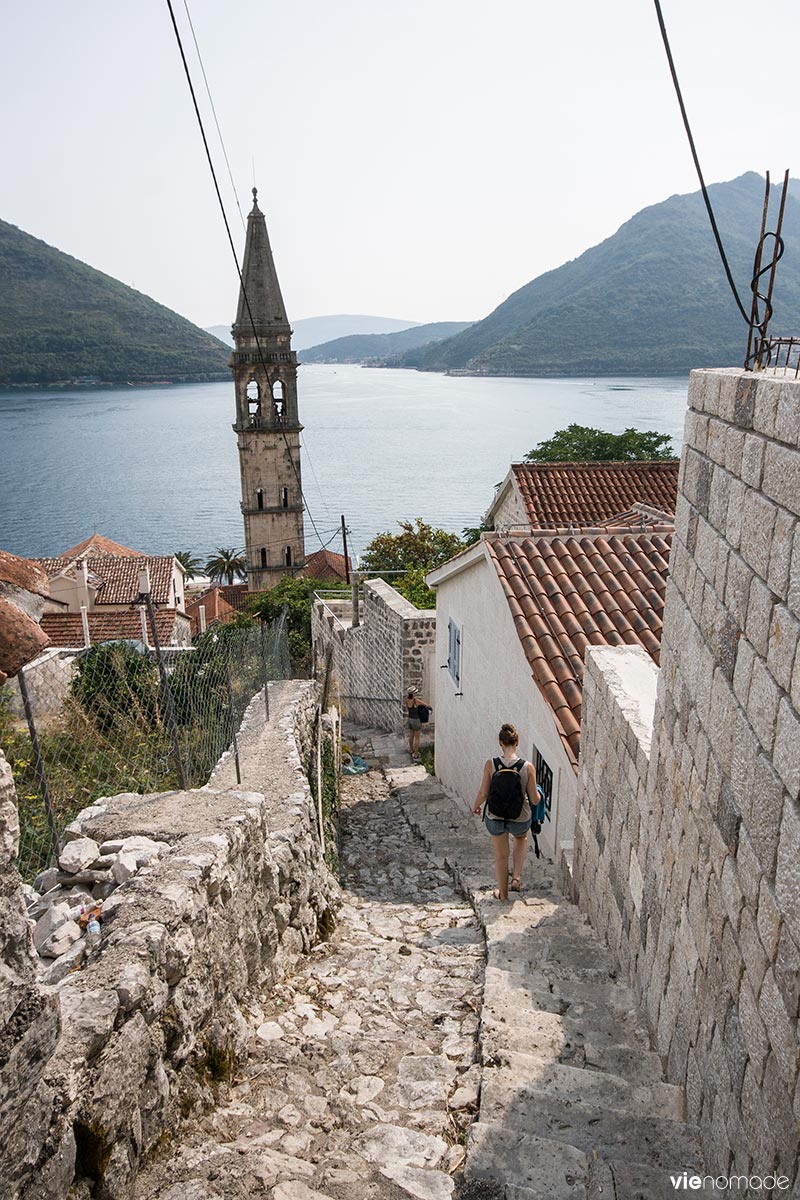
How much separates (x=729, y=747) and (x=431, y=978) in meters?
3.09

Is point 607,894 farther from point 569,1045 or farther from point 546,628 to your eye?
point 546,628

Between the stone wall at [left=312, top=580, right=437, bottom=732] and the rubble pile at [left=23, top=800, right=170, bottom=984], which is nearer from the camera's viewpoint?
the rubble pile at [left=23, top=800, right=170, bottom=984]

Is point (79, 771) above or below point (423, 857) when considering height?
above

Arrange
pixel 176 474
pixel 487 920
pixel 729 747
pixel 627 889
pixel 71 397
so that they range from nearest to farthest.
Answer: pixel 729 747 → pixel 627 889 → pixel 487 920 → pixel 176 474 → pixel 71 397

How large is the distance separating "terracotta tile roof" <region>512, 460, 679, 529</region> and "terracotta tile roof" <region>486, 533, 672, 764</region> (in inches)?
272

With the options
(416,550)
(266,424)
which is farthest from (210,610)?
(416,550)

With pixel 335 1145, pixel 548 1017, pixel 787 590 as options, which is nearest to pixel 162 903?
pixel 335 1145

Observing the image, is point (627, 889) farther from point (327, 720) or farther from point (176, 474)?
point (176, 474)

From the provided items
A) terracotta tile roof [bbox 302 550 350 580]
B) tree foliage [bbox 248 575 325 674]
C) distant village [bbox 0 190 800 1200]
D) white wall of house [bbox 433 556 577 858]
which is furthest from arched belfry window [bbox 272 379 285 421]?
distant village [bbox 0 190 800 1200]

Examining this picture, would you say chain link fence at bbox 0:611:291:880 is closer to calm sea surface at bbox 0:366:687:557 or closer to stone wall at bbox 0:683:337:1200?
stone wall at bbox 0:683:337:1200

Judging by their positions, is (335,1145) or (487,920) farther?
(487,920)

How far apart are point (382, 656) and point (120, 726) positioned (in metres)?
10.9

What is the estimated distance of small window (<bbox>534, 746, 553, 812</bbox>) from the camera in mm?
7769

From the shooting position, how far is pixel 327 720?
39.1ft
